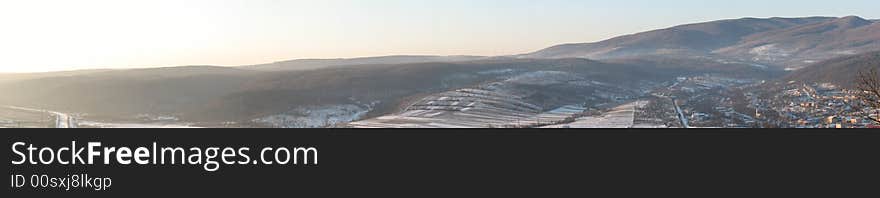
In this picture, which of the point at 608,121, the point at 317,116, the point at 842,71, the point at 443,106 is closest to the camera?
the point at 608,121

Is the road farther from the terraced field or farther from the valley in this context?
the terraced field

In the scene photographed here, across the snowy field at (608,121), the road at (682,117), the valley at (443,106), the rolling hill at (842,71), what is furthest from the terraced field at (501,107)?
the rolling hill at (842,71)

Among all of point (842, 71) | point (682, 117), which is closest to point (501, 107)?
point (682, 117)

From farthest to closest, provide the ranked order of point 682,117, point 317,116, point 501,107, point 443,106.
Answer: point 501,107, point 317,116, point 443,106, point 682,117

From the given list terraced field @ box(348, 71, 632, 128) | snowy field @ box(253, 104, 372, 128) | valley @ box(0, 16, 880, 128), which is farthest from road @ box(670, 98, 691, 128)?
snowy field @ box(253, 104, 372, 128)

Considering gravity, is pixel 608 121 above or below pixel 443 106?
below

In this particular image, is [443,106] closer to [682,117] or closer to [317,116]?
[317,116]

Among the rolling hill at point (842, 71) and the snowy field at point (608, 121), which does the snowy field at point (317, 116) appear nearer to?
the snowy field at point (608, 121)
